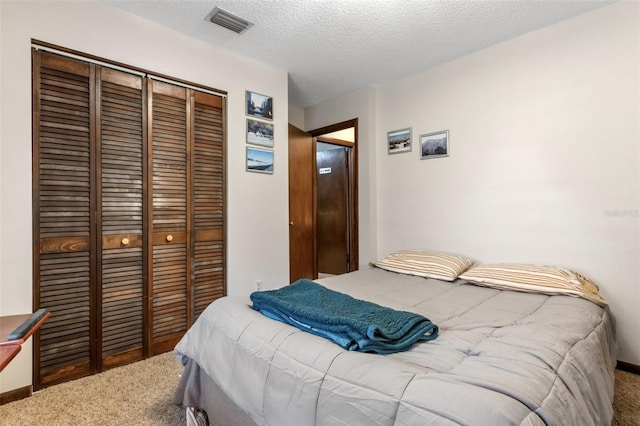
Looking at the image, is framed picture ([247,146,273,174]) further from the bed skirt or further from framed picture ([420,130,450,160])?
the bed skirt

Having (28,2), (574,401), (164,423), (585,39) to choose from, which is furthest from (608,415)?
(28,2)

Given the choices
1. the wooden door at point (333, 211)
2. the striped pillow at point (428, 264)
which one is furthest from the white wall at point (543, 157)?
the wooden door at point (333, 211)

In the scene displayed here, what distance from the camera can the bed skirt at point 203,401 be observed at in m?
1.34

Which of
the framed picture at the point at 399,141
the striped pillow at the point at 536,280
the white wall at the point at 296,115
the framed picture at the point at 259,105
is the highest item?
the white wall at the point at 296,115

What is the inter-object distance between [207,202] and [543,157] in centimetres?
272

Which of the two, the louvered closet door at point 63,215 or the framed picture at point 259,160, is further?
the framed picture at point 259,160

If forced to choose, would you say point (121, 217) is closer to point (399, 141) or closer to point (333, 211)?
point (399, 141)

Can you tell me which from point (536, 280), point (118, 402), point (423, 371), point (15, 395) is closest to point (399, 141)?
point (536, 280)

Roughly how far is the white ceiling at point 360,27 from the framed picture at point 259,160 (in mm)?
852

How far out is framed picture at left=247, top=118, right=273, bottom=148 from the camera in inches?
116

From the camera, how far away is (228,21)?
234 cm

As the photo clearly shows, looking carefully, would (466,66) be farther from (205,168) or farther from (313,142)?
(205,168)

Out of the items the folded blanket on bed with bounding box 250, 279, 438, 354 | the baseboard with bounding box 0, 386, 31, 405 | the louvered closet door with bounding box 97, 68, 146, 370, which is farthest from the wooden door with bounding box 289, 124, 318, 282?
the baseboard with bounding box 0, 386, 31, 405

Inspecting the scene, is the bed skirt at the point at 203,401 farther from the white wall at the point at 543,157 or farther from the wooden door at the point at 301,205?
the white wall at the point at 543,157
